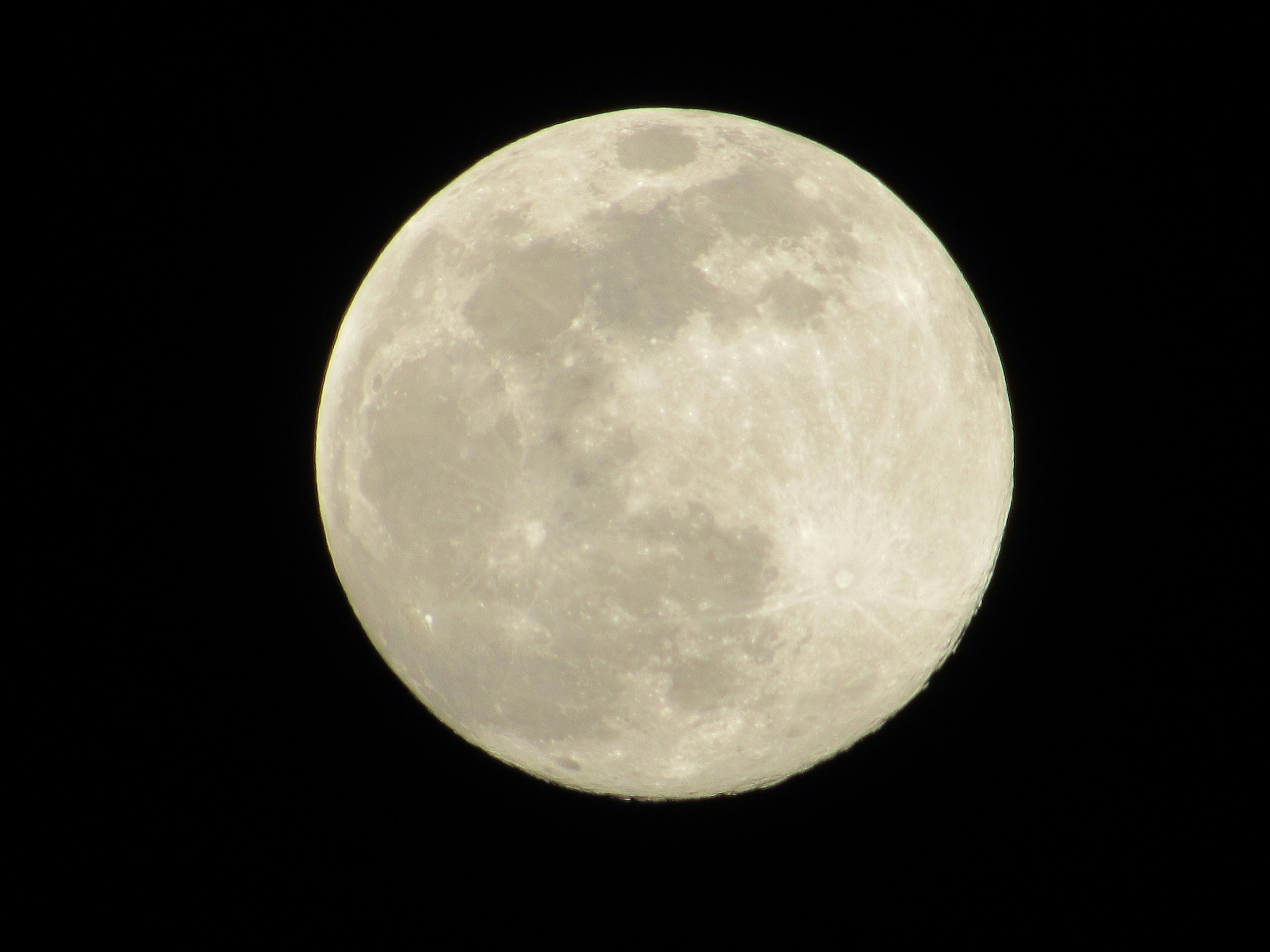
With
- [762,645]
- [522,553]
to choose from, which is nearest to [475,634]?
[522,553]

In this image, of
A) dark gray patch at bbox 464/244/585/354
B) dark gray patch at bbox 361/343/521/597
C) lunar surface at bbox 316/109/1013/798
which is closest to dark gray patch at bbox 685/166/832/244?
lunar surface at bbox 316/109/1013/798

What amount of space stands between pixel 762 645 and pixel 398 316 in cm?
223

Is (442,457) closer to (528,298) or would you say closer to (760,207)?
(528,298)

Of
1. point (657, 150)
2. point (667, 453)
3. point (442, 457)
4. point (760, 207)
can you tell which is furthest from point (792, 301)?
point (442, 457)

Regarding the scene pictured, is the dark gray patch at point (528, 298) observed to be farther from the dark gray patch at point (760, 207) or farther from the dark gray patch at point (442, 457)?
the dark gray patch at point (760, 207)

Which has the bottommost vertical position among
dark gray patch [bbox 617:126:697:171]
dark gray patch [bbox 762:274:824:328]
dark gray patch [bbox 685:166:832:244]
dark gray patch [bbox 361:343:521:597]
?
dark gray patch [bbox 361:343:521:597]

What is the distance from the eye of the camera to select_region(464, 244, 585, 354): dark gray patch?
4020mm

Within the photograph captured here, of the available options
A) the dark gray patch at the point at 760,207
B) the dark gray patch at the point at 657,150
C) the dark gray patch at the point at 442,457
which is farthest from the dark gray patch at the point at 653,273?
the dark gray patch at the point at 442,457

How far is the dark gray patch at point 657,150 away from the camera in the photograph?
4410mm

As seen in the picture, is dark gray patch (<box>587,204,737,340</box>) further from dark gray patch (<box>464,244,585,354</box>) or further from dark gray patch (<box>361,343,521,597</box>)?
dark gray patch (<box>361,343,521,597</box>)

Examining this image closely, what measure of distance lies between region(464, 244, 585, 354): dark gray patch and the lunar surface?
0.01 meters

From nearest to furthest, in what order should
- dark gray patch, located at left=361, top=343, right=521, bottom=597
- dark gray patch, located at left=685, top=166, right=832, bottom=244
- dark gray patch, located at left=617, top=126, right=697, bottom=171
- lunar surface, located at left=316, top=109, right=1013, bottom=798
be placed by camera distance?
lunar surface, located at left=316, top=109, right=1013, bottom=798, dark gray patch, located at left=361, top=343, right=521, bottom=597, dark gray patch, located at left=685, top=166, right=832, bottom=244, dark gray patch, located at left=617, top=126, right=697, bottom=171

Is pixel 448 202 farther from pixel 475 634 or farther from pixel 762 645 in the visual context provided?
pixel 762 645

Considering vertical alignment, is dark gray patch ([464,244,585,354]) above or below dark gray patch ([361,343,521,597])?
above
